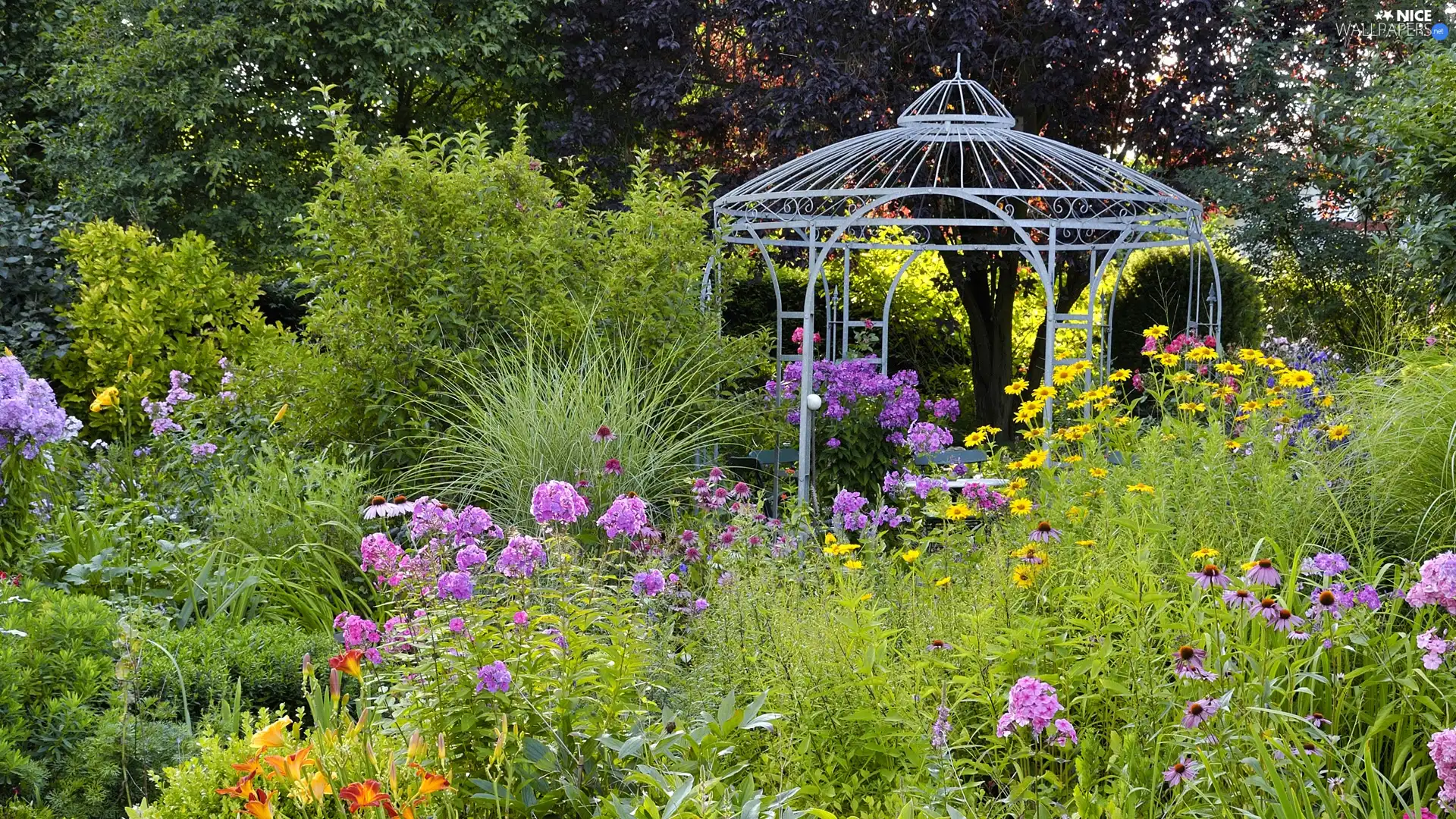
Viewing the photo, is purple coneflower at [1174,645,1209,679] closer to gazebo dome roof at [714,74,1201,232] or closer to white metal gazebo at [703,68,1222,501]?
white metal gazebo at [703,68,1222,501]

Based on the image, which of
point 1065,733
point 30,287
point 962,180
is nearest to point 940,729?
point 1065,733

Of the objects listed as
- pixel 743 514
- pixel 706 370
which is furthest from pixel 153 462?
pixel 743 514

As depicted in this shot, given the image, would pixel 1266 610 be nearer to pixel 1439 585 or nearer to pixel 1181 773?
pixel 1439 585

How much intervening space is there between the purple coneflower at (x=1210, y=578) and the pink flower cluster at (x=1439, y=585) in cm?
34

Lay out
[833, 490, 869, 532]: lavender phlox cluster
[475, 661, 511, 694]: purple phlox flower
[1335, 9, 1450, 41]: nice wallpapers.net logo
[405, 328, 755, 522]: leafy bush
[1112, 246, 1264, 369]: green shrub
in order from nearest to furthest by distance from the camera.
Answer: [475, 661, 511, 694]: purple phlox flower, [833, 490, 869, 532]: lavender phlox cluster, [405, 328, 755, 522]: leafy bush, [1335, 9, 1450, 41]: nice wallpapers.net logo, [1112, 246, 1264, 369]: green shrub

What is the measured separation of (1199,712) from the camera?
83.1 inches

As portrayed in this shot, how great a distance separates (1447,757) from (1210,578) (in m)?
0.63

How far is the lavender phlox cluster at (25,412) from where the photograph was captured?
153 inches

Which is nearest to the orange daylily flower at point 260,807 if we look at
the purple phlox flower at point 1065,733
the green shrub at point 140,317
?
the purple phlox flower at point 1065,733

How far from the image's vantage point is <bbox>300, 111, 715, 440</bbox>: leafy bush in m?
5.51

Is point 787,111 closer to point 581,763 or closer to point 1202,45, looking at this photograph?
point 1202,45

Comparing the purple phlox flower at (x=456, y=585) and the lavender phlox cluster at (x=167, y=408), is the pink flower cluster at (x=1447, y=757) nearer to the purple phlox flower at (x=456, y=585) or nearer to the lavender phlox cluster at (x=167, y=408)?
the purple phlox flower at (x=456, y=585)

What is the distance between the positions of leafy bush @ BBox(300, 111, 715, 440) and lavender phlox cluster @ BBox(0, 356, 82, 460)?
148 cm

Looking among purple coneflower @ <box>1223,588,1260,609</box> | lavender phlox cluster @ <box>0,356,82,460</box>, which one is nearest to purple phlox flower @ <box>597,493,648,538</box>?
purple coneflower @ <box>1223,588,1260,609</box>
